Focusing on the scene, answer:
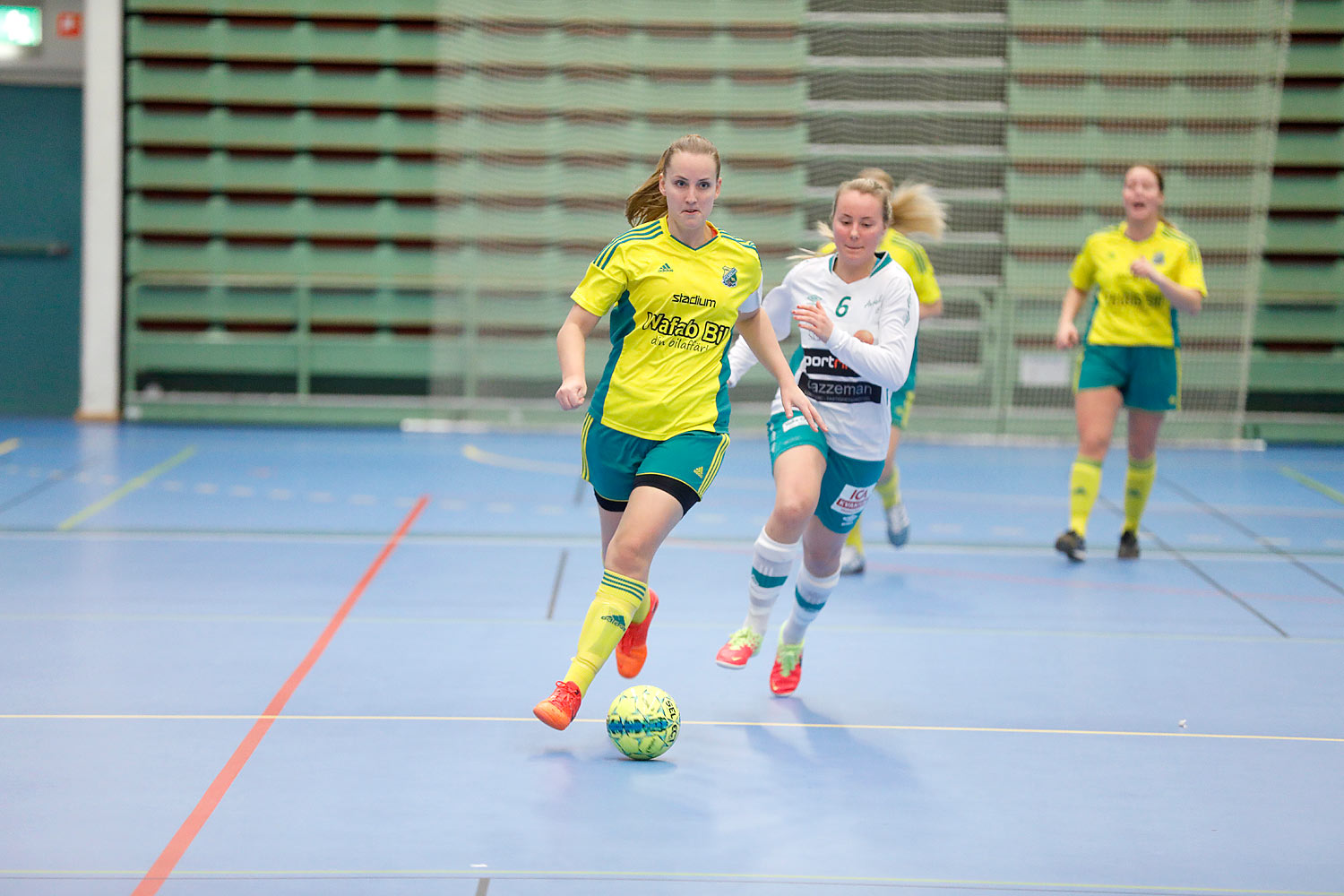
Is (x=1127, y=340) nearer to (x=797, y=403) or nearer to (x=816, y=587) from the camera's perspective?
(x=816, y=587)

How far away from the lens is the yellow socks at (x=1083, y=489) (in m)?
6.52

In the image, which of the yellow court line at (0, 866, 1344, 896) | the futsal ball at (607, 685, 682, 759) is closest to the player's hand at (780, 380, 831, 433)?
the futsal ball at (607, 685, 682, 759)

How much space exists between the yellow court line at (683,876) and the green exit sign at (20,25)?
389 inches

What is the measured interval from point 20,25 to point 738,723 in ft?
32.3

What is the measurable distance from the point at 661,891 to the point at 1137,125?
9.81 metres

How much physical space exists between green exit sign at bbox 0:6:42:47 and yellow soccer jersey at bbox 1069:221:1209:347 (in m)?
8.95

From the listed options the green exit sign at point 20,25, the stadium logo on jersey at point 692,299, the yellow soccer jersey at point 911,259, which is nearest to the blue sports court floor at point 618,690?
the stadium logo on jersey at point 692,299

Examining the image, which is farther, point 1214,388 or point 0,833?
point 1214,388

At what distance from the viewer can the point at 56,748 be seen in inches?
142

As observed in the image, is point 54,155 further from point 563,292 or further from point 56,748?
point 56,748

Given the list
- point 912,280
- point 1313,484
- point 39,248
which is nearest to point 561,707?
point 912,280

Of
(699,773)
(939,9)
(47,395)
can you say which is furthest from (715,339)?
(47,395)

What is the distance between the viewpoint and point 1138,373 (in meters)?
6.42

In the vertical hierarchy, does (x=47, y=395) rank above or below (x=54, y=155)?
below
